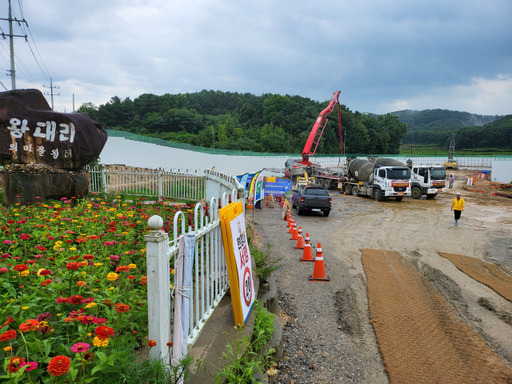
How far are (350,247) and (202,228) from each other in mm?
7896

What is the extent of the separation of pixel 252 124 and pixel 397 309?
83.2 metres

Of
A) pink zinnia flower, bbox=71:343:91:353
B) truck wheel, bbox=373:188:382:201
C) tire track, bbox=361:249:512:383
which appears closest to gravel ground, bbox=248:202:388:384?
tire track, bbox=361:249:512:383

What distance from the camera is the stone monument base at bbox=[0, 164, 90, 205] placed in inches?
378

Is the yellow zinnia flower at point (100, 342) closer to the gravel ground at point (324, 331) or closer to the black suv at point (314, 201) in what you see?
the gravel ground at point (324, 331)

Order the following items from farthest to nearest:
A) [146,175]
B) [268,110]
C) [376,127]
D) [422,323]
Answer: [376,127] < [268,110] < [146,175] < [422,323]

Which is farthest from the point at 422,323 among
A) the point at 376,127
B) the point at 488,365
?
the point at 376,127

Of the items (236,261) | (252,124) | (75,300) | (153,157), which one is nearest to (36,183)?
(236,261)

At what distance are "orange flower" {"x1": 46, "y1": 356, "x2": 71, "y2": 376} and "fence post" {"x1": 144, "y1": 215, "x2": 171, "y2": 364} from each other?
0.62 m

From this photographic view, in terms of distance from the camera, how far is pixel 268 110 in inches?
3423

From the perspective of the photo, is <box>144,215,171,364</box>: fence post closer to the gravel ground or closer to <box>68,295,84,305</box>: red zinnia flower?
<box>68,295,84,305</box>: red zinnia flower

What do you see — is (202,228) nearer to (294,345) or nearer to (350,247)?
(294,345)

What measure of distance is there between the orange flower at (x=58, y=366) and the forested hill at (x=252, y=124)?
199ft

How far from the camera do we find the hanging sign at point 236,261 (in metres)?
3.71

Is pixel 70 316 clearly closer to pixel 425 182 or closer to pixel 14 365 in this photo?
pixel 14 365
